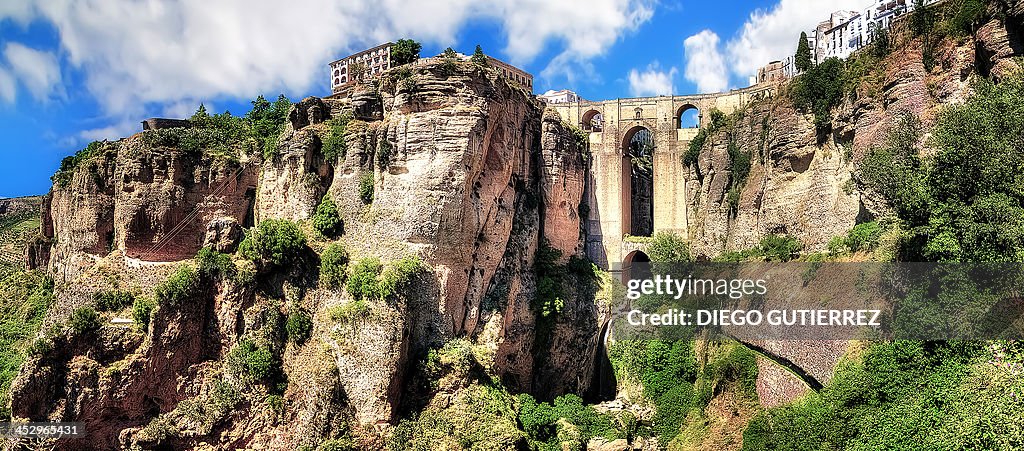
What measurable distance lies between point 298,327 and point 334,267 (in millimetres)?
2737

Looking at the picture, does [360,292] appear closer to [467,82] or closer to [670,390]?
[467,82]

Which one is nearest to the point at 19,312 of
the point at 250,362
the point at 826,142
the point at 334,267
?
the point at 250,362

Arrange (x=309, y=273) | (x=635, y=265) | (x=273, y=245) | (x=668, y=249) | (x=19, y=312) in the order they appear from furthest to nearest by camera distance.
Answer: (x=635, y=265), (x=668, y=249), (x=19, y=312), (x=309, y=273), (x=273, y=245)

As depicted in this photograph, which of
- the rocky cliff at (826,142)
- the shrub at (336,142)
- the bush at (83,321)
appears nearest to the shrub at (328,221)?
the shrub at (336,142)

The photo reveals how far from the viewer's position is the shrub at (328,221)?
110 ft

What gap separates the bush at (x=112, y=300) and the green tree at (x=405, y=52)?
65.1ft

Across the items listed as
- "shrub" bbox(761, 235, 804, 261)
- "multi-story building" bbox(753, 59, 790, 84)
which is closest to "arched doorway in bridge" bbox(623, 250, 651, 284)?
"shrub" bbox(761, 235, 804, 261)

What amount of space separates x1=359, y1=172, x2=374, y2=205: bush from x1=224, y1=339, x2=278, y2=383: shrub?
7267mm

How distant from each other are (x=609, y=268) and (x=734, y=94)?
13510mm

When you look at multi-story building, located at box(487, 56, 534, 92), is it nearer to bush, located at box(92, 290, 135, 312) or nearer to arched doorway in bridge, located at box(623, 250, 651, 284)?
arched doorway in bridge, located at box(623, 250, 651, 284)

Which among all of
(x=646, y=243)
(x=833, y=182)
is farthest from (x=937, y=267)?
(x=646, y=243)

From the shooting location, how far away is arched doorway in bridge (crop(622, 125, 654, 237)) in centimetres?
5150

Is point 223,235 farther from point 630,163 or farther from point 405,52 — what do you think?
point 630,163

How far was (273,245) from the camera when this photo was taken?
32.1m
